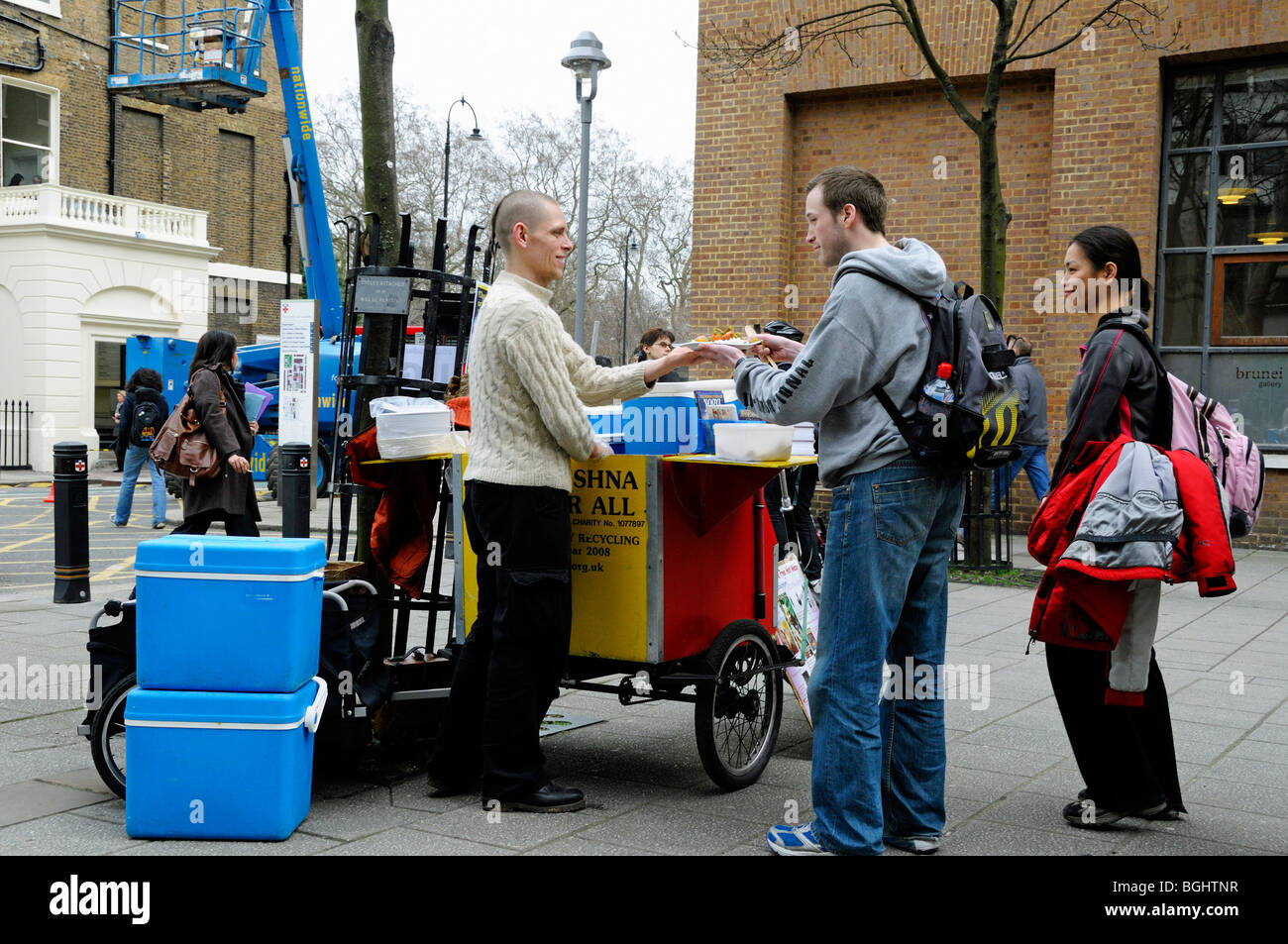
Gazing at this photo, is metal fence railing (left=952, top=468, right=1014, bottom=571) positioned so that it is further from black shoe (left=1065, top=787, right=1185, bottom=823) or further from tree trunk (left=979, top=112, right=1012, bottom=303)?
black shoe (left=1065, top=787, right=1185, bottom=823)

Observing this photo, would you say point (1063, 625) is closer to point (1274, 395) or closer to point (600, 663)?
point (600, 663)

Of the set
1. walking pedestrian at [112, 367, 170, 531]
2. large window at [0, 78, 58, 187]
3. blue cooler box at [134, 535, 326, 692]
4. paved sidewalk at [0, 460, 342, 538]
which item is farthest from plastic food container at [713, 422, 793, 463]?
large window at [0, 78, 58, 187]

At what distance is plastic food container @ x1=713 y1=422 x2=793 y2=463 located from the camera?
4312 millimetres

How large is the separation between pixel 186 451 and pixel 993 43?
385 inches

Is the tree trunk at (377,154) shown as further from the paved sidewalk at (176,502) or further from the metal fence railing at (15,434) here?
the metal fence railing at (15,434)

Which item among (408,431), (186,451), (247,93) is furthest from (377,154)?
(247,93)

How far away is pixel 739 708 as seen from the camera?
4.72 meters

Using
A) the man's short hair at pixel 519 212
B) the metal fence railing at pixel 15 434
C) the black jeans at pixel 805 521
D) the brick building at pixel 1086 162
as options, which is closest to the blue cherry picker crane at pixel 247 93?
the metal fence railing at pixel 15 434

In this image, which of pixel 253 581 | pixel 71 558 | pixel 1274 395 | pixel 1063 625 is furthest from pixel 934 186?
pixel 253 581

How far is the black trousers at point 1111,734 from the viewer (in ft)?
13.9

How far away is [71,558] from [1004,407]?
23.3 feet

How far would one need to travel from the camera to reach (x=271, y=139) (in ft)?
111

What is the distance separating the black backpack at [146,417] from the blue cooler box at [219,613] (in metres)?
11.0

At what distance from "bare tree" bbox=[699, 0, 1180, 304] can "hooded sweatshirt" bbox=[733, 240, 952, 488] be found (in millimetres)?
7376
